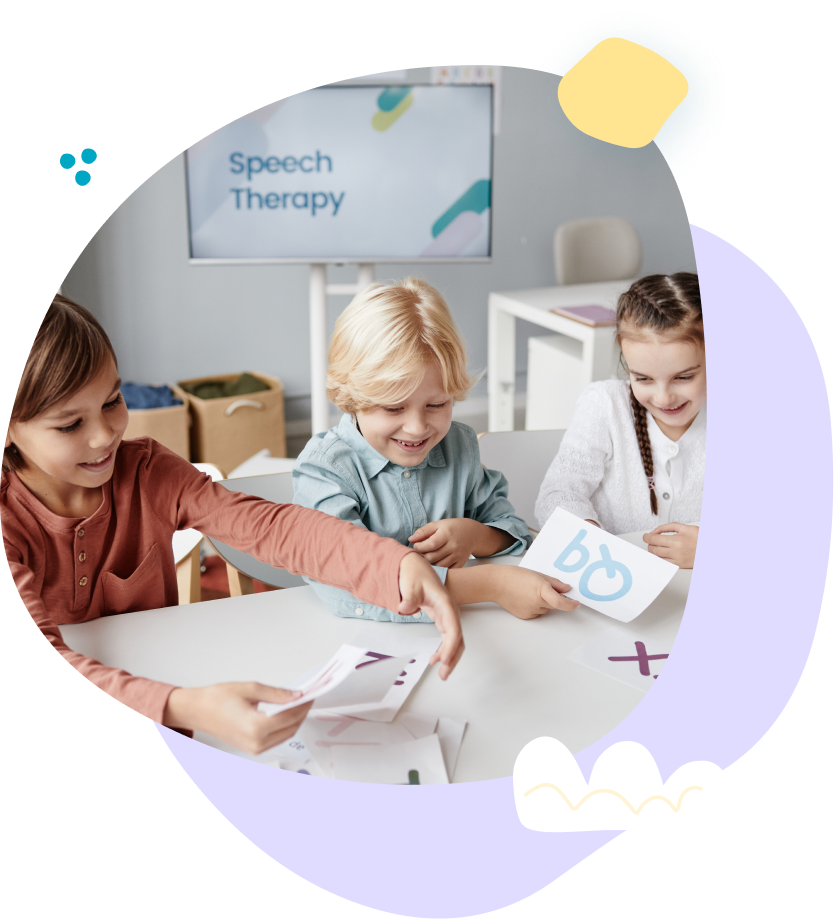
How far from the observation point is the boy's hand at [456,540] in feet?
3.05

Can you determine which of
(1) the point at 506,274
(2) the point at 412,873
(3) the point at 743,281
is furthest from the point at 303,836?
(3) the point at 743,281

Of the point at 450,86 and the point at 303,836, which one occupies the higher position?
the point at 450,86

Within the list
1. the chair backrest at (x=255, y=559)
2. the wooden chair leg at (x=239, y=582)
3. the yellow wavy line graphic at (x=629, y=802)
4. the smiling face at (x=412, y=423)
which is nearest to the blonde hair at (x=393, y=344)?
the smiling face at (x=412, y=423)

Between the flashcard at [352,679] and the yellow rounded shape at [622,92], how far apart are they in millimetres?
520

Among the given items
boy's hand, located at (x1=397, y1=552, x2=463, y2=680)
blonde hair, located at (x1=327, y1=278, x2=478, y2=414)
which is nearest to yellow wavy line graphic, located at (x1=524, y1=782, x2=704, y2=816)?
boy's hand, located at (x1=397, y1=552, x2=463, y2=680)

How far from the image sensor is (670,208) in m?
0.91

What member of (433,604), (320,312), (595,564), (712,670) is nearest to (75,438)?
(320,312)

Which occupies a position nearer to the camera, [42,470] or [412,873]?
[42,470]

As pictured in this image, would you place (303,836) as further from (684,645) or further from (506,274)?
(506,274)

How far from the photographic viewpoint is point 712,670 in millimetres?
944

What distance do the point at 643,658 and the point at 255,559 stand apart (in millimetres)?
389

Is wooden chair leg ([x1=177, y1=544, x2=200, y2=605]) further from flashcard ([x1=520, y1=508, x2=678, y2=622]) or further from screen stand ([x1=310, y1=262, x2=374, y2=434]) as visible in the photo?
flashcard ([x1=520, y1=508, x2=678, y2=622])

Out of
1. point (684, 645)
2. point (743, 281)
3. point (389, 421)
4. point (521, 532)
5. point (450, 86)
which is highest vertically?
point (450, 86)

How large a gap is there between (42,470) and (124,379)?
11cm
